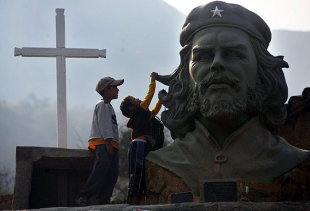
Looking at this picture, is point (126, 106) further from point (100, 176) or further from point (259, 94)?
point (259, 94)

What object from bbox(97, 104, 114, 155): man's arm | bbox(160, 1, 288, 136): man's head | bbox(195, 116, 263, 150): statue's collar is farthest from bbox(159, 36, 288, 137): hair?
bbox(97, 104, 114, 155): man's arm

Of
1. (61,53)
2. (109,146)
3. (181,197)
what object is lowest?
(181,197)

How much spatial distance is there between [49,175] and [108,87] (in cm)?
139

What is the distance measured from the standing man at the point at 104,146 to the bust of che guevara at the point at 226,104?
0.77 metres

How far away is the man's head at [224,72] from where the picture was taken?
7016mm

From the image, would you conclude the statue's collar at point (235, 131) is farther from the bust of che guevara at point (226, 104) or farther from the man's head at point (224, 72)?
the man's head at point (224, 72)

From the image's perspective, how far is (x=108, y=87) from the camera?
8266 mm

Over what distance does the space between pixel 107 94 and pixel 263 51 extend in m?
1.97

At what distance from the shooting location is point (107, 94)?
8305 millimetres

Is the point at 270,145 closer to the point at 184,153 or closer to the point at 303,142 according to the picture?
the point at 184,153

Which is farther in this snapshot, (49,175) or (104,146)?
(49,175)

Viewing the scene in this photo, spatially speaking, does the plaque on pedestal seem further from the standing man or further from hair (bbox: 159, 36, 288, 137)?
the standing man

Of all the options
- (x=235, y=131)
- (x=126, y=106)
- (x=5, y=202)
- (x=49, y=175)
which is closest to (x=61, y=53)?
(x=5, y=202)

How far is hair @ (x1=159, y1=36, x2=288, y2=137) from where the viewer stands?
24.1ft
